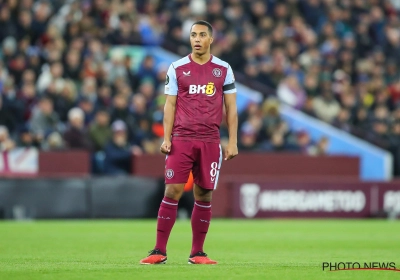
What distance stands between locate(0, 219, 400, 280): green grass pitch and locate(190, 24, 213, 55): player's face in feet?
6.89

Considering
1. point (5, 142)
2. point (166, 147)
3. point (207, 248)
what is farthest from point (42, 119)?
point (166, 147)

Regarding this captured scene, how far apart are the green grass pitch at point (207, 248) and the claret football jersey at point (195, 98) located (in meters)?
1.31

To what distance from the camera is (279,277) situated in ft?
25.9

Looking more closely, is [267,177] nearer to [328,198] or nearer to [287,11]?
[328,198]

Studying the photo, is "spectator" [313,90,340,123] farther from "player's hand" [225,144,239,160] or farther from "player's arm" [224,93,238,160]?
"player's hand" [225,144,239,160]

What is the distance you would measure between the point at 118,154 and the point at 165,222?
35.1 ft

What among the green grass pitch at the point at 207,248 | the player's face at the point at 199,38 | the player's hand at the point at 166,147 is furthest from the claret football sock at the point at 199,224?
the player's face at the point at 199,38

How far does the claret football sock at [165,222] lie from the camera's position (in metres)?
9.12

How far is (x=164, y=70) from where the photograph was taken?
22.5m

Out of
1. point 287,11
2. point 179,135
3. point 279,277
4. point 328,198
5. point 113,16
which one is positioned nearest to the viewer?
point 279,277

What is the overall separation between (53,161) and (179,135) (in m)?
10.3

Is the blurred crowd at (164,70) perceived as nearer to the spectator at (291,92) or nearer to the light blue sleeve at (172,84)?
the spectator at (291,92)

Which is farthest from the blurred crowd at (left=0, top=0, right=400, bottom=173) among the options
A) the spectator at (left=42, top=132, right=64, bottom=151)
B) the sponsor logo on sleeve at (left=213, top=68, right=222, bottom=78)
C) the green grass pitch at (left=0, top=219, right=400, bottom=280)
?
the sponsor logo on sleeve at (left=213, top=68, right=222, bottom=78)

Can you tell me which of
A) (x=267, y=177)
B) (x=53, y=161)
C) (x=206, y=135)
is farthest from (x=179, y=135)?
(x=267, y=177)
